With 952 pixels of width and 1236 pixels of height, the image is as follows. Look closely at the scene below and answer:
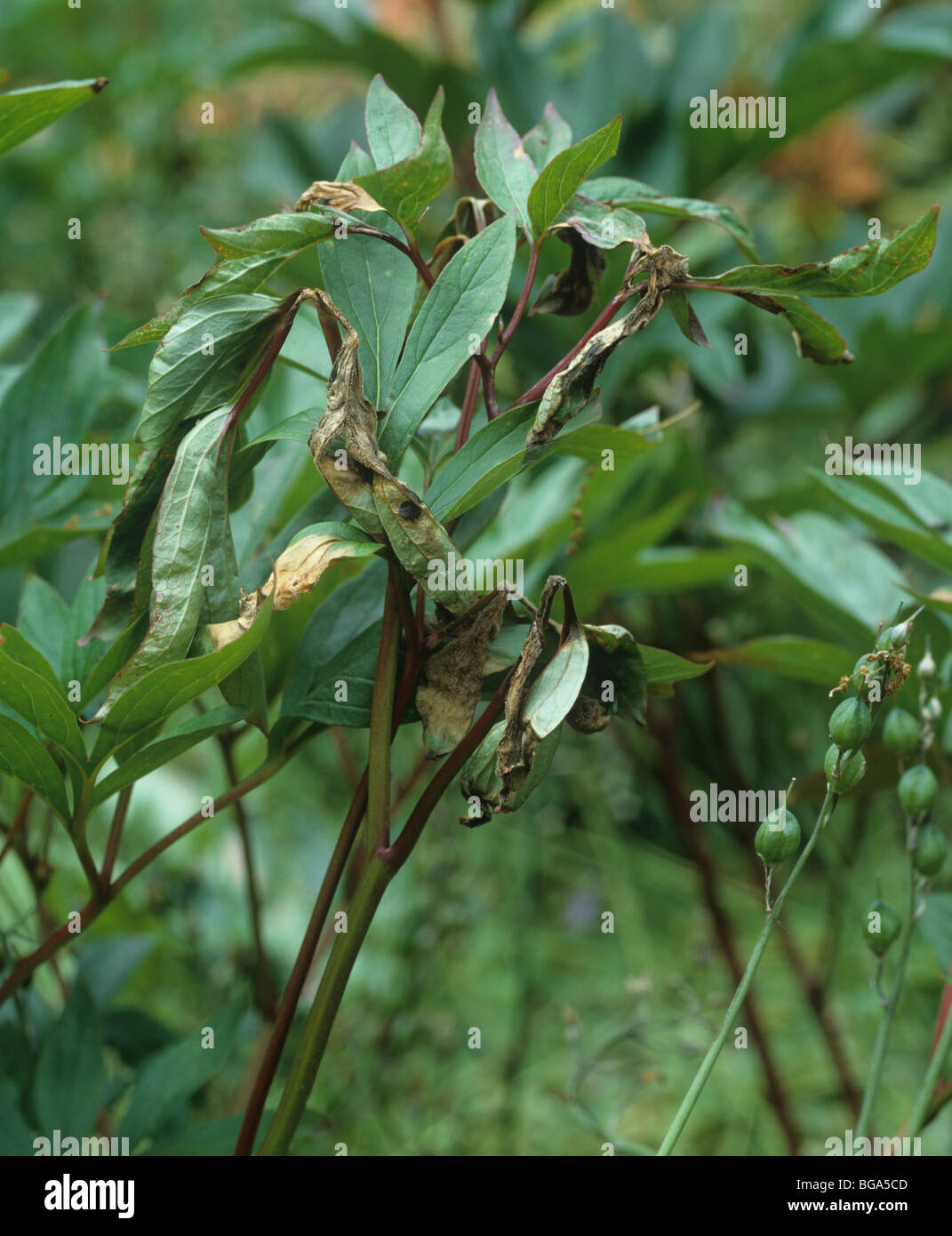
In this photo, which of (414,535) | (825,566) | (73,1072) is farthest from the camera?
(825,566)

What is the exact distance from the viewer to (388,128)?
1.16 ft

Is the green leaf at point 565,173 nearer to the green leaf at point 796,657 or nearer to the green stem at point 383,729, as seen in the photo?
the green stem at point 383,729

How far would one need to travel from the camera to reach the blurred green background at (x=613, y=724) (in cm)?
61

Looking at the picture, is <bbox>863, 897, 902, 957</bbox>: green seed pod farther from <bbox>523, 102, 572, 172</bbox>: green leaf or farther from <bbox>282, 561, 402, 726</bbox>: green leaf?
<bbox>523, 102, 572, 172</bbox>: green leaf

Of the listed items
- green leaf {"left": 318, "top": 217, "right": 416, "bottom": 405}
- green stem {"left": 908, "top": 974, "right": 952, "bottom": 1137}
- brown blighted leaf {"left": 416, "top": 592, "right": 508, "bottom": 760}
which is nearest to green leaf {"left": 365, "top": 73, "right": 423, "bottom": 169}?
green leaf {"left": 318, "top": 217, "right": 416, "bottom": 405}

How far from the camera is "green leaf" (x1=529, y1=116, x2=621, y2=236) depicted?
0.31 metres

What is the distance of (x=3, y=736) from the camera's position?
343mm

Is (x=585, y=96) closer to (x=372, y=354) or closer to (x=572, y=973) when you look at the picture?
(x=372, y=354)

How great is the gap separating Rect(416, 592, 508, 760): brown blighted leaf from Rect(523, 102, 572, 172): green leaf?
0.58 ft

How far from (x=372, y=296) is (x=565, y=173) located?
0.07m

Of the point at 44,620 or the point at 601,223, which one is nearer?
the point at 601,223

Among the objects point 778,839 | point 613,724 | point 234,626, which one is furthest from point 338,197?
point 613,724

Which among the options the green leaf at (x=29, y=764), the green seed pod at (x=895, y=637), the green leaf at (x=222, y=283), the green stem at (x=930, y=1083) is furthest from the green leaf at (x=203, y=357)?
the green stem at (x=930, y=1083)

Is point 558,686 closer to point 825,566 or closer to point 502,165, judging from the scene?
point 502,165
